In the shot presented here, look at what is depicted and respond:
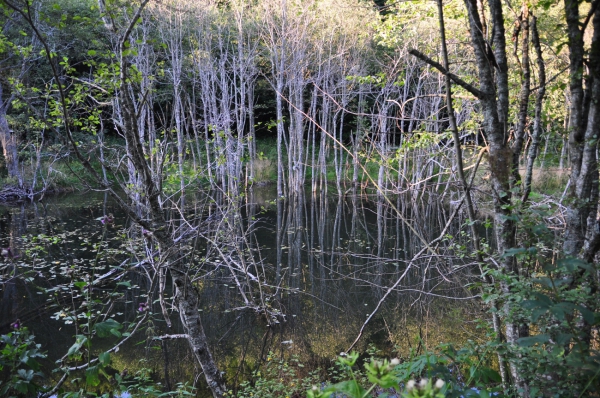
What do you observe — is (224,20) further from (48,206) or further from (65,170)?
(65,170)

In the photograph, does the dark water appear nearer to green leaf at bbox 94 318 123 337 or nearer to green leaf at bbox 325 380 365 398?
green leaf at bbox 94 318 123 337

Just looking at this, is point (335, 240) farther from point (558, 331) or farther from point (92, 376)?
point (558, 331)

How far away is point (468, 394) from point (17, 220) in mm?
15549

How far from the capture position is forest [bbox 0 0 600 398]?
2.15m

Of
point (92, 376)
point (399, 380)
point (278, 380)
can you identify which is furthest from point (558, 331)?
point (278, 380)

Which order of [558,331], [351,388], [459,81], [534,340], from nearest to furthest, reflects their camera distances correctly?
1. [351,388]
2. [534,340]
3. [558,331]
4. [459,81]

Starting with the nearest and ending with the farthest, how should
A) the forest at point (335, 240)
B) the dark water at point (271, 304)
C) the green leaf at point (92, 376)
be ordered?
the forest at point (335, 240) → the green leaf at point (92, 376) → the dark water at point (271, 304)

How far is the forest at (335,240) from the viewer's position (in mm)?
2146


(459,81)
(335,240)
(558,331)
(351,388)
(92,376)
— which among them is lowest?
(335,240)

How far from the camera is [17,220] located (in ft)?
46.2

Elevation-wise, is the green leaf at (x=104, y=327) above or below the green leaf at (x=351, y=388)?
below

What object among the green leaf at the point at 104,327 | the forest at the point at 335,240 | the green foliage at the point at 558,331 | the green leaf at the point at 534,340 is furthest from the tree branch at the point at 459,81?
the green leaf at the point at 104,327

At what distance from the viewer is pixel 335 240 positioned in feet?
40.7

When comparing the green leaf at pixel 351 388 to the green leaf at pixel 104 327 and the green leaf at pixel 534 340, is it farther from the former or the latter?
the green leaf at pixel 104 327
